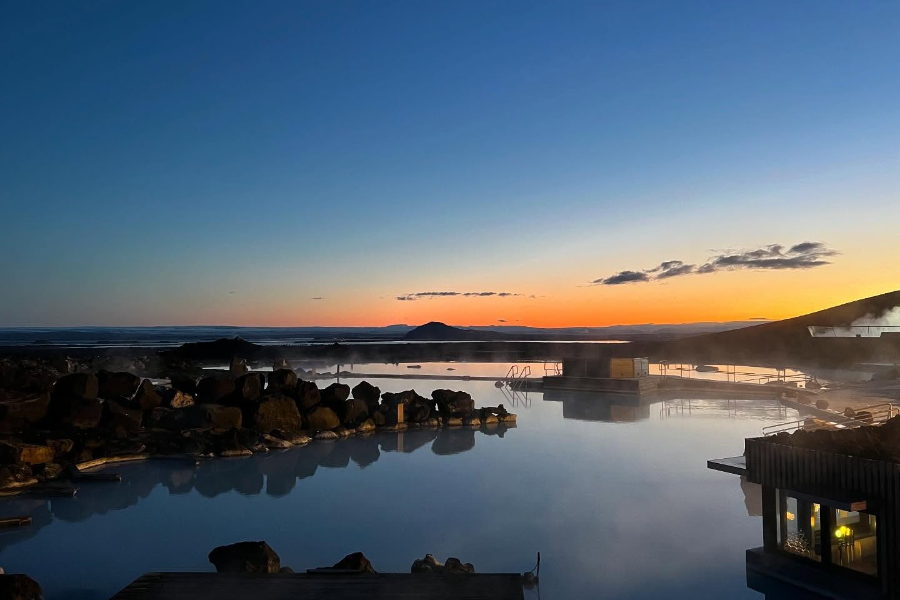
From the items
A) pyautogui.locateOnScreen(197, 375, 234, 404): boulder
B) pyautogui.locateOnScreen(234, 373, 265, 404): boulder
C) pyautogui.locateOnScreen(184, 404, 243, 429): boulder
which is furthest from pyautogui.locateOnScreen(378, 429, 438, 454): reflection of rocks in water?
pyautogui.locateOnScreen(197, 375, 234, 404): boulder

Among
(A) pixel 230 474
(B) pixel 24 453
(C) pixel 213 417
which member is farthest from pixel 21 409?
(A) pixel 230 474

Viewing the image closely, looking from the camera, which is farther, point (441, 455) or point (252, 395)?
point (252, 395)

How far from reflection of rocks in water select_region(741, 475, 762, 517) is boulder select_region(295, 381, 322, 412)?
835 inches

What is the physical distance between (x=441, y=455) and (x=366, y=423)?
20.7 feet

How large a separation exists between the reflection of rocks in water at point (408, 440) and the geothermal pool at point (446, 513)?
0.23 meters

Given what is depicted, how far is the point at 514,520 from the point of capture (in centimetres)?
A: 1789

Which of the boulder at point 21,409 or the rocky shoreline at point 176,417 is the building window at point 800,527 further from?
the boulder at point 21,409

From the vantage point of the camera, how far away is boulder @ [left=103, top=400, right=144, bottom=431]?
28.7m

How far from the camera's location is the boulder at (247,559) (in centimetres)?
1211

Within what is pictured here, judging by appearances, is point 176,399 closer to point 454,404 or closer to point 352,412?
point 352,412

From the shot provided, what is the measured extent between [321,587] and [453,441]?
2218 cm

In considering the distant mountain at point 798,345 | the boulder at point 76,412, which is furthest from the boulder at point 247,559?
the distant mountain at point 798,345

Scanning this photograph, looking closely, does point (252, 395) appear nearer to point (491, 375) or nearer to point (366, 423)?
point (366, 423)

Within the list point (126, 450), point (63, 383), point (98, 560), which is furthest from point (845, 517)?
point (63, 383)
